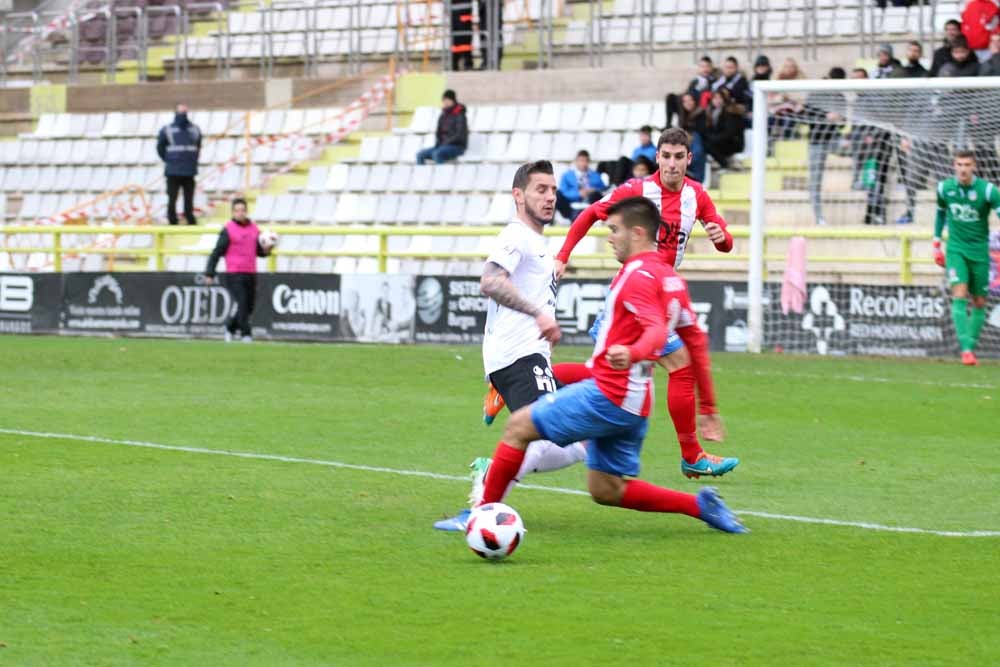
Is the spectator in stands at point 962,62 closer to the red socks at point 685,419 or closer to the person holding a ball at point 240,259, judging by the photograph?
the person holding a ball at point 240,259

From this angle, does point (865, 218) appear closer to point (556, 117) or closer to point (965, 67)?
point (965, 67)

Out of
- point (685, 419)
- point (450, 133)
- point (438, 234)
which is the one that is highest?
point (450, 133)

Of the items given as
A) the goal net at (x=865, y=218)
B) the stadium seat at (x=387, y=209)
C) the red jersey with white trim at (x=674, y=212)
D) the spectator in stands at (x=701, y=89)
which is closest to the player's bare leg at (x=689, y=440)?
the red jersey with white trim at (x=674, y=212)

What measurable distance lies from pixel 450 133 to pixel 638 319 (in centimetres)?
1946

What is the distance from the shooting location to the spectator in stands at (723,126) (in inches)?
909

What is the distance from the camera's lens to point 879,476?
10273 mm

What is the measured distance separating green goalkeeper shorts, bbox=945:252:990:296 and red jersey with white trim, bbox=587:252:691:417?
35.6 ft

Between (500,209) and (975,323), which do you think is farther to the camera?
(500,209)

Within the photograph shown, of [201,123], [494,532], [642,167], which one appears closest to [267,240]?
[642,167]

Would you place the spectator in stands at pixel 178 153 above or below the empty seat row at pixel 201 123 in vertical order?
below

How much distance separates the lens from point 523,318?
8484mm

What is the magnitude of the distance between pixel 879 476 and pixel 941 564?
286 centimetres

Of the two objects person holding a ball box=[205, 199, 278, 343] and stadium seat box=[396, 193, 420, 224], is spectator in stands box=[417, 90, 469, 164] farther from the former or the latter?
person holding a ball box=[205, 199, 278, 343]

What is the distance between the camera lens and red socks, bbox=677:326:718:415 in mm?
10078
